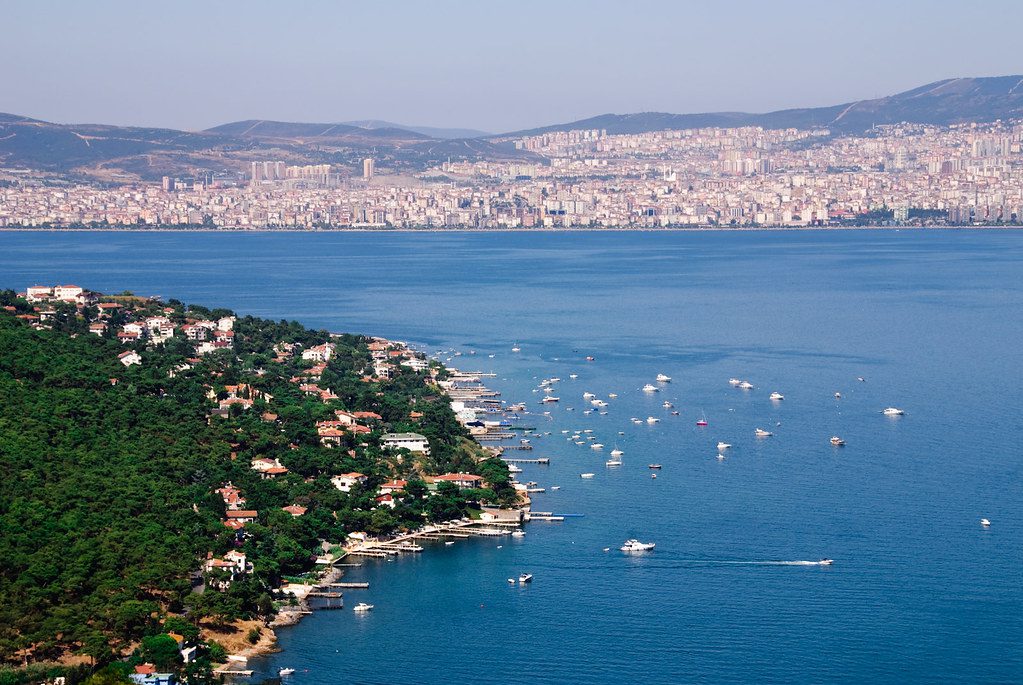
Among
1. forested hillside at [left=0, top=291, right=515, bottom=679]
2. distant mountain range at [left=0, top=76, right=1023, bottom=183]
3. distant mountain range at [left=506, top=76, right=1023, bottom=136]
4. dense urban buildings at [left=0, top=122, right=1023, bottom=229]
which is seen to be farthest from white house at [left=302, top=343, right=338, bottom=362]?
distant mountain range at [left=506, top=76, right=1023, bottom=136]

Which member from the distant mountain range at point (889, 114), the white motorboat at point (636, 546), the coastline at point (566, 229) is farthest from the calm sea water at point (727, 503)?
the distant mountain range at point (889, 114)

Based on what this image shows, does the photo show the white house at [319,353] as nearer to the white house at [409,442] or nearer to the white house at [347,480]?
the white house at [409,442]

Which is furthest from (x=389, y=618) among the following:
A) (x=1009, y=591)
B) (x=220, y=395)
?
(x=220, y=395)

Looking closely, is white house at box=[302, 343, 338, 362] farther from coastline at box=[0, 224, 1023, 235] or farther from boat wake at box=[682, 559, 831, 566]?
coastline at box=[0, 224, 1023, 235]

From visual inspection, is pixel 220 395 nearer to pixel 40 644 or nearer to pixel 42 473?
pixel 42 473

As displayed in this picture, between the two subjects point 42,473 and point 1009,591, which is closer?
point 1009,591

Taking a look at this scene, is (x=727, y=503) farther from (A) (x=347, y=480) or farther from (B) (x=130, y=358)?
(B) (x=130, y=358)

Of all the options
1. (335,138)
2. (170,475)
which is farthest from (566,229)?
(170,475)

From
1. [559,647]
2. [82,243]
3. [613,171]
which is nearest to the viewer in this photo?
[559,647]
